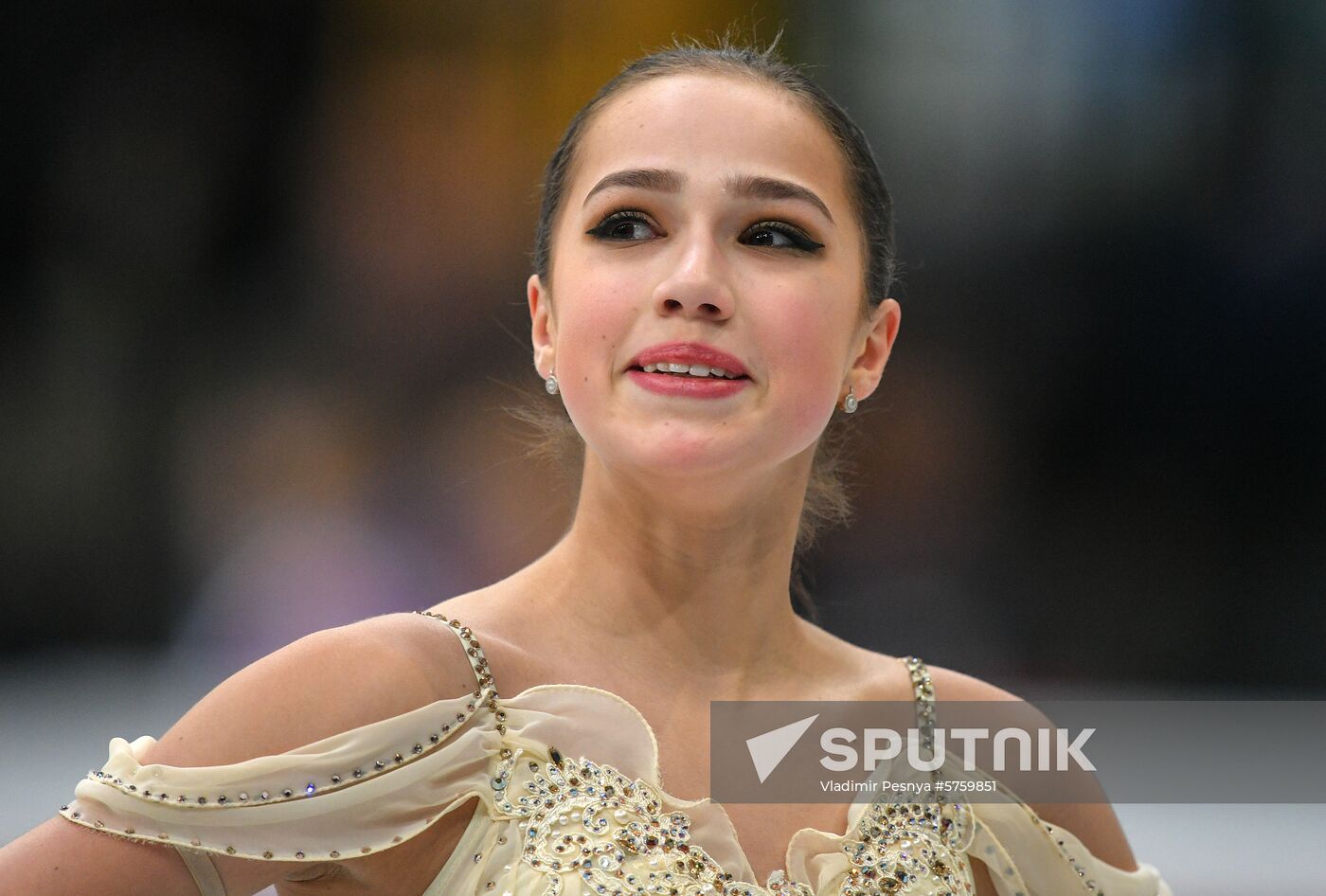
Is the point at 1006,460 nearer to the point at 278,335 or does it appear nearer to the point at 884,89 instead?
the point at 884,89

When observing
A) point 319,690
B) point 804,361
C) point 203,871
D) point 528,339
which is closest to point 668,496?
point 804,361

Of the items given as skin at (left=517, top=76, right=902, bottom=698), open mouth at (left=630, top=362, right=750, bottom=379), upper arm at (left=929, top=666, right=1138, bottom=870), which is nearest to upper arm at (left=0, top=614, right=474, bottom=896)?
skin at (left=517, top=76, right=902, bottom=698)

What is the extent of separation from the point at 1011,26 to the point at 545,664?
1.94 meters

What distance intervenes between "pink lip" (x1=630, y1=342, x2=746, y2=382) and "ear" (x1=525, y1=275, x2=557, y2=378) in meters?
0.26

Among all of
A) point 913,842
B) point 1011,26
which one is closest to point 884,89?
point 1011,26

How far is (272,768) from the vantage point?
3.97 feet

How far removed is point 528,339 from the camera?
2.78 metres

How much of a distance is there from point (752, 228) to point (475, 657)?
552mm

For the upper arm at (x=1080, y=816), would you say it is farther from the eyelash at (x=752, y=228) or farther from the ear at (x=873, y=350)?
the eyelash at (x=752, y=228)

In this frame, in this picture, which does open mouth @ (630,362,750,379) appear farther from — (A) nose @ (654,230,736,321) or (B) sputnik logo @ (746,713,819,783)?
(B) sputnik logo @ (746,713,819,783)

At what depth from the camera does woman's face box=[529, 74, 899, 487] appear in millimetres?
1425

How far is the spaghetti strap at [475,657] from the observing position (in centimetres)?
137

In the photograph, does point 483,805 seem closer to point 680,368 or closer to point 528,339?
point 680,368

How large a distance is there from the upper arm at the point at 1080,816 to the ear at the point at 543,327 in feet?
2.09
